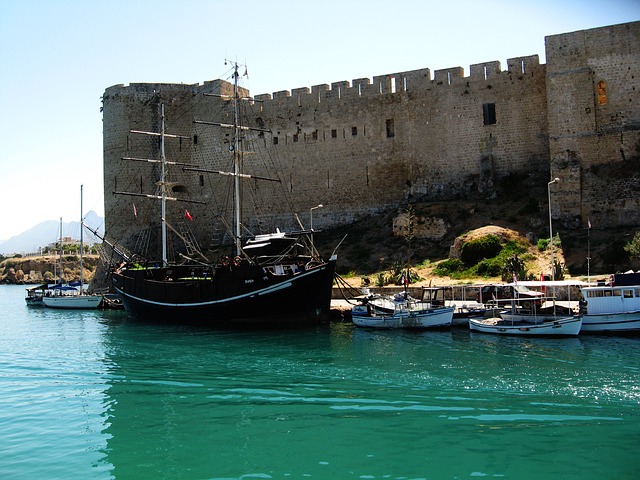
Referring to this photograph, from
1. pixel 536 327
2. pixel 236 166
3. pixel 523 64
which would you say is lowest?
pixel 536 327

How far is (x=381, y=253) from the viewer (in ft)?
94.7

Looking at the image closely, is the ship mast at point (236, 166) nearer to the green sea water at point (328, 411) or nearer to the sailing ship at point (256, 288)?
the sailing ship at point (256, 288)

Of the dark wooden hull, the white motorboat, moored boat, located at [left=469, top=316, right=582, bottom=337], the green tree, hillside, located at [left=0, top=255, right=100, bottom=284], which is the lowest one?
moored boat, located at [left=469, top=316, right=582, bottom=337]

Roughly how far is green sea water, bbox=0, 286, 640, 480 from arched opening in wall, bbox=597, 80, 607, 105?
11200 mm

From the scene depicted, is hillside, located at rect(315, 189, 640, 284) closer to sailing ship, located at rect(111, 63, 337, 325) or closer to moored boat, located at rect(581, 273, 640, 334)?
moored boat, located at rect(581, 273, 640, 334)

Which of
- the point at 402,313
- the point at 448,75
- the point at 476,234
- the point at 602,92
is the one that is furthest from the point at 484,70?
the point at 402,313

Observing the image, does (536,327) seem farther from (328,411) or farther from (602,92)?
(602,92)

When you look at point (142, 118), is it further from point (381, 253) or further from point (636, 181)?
point (636, 181)

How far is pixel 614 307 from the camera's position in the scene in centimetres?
1834

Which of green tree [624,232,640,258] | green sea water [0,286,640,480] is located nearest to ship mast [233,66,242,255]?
green sea water [0,286,640,480]

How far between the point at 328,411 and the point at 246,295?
37.2ft

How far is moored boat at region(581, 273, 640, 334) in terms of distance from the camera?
1802cm

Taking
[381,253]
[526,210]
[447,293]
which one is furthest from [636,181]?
[381,253]

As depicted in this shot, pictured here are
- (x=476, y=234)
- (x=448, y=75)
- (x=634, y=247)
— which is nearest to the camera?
(x=634, y=247)
